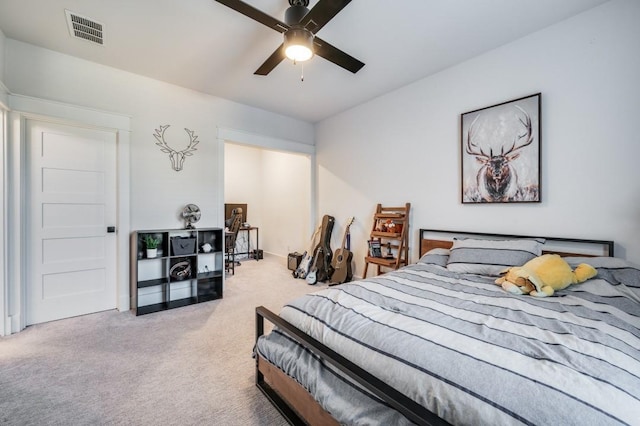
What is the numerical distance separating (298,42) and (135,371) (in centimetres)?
256

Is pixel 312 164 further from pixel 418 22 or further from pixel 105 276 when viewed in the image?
pixel 105 276

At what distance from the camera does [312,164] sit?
485 centimetres

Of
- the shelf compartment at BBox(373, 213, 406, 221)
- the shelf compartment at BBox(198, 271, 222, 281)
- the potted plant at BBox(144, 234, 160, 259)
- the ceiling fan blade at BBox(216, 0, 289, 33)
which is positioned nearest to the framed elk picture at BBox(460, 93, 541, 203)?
the shelf compartment at BBox(373, 213, 406, 221)

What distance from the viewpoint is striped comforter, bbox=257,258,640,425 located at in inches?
31.1

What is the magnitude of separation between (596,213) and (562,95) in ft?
3.30

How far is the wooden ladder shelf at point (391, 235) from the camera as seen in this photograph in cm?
332

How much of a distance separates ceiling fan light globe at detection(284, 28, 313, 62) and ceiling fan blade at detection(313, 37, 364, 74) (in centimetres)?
13

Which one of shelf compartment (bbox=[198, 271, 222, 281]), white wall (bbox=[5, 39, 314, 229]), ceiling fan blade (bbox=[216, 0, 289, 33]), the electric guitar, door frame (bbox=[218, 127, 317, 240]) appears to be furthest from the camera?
the electric guitar

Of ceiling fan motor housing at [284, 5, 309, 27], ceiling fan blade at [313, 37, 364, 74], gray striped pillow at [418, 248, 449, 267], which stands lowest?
gray striped pillow at [418, 248, 449, 267]

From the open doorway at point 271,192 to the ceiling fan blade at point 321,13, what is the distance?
3.28 metres

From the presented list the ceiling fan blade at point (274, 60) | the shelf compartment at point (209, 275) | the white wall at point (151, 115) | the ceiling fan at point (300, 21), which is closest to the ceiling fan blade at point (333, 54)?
the ceiling fan at point (300, 21)

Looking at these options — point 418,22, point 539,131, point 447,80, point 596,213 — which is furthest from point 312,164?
point 596,213

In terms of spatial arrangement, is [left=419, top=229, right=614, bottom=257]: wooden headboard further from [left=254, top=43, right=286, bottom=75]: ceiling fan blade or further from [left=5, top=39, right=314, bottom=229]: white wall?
[left=5, top=39, right=314, bottom=229]: white wall

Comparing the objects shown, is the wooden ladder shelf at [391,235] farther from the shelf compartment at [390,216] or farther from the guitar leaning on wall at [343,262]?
the guitar leaning on wall at [343,262]
